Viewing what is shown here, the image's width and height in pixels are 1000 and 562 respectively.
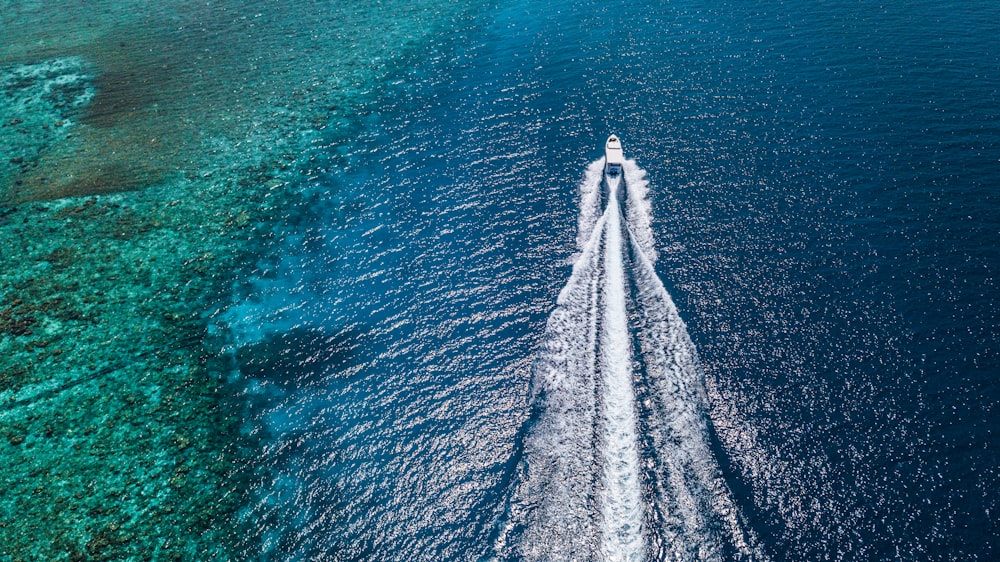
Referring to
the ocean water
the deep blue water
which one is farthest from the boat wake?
the deep blue water

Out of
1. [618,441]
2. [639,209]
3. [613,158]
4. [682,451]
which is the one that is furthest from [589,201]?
[682,451]

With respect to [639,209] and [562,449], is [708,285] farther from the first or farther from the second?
[562,449]

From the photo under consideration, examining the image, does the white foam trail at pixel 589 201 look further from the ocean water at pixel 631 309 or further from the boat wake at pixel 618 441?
the boat wake at pixel 618 441

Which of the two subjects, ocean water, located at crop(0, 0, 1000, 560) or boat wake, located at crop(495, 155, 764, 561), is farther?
ocean water, located at crop(0, 0, 1000, 560)

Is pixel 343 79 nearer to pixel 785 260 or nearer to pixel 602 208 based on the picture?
pixel 602 208

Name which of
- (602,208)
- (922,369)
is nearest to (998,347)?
(922,369)

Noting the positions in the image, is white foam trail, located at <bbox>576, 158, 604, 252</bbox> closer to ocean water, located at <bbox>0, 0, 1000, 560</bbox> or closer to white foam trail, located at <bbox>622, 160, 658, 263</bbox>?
ocean water, located at <bbox>0, 0, 1000, 560</bbox>
